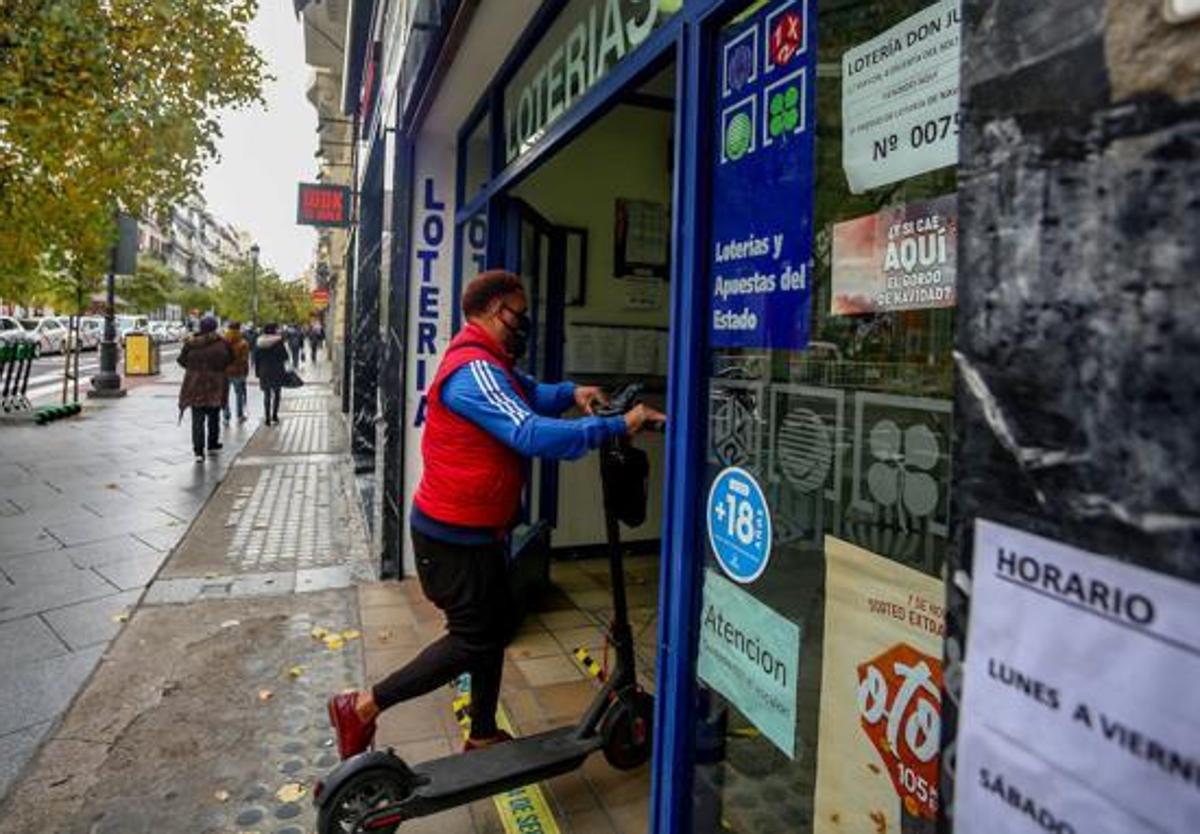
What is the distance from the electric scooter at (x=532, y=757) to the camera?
102 inches

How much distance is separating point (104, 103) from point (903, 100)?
843 cm

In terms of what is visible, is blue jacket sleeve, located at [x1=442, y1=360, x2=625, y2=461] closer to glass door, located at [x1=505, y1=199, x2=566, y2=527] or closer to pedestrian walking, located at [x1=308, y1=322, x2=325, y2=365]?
glass door, located at [x1=505, y1=199, x2=566, y2=527]

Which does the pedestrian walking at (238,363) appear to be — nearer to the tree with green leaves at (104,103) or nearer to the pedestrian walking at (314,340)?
the tree with green leaves at (104,103)

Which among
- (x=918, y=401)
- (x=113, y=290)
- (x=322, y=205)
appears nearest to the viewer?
(x=918, y=401)

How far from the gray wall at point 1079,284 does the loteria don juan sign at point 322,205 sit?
1409cm

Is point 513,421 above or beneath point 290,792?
above

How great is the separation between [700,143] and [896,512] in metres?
1.09

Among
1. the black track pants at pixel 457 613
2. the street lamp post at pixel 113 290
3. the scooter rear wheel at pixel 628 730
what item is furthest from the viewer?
the street lamp post at pixel 113 290

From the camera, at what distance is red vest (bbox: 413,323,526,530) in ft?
9.32

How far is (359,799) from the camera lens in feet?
8.59

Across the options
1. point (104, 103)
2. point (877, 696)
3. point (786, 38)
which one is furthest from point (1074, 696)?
point (104, 103)

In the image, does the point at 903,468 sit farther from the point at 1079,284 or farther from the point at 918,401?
the point at 1079,284

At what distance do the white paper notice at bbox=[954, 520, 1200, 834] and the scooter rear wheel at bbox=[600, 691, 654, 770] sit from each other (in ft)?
7.33

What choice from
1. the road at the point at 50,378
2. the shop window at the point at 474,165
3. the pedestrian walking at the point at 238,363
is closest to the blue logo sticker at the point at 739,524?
the shop window at the point at 474,165
